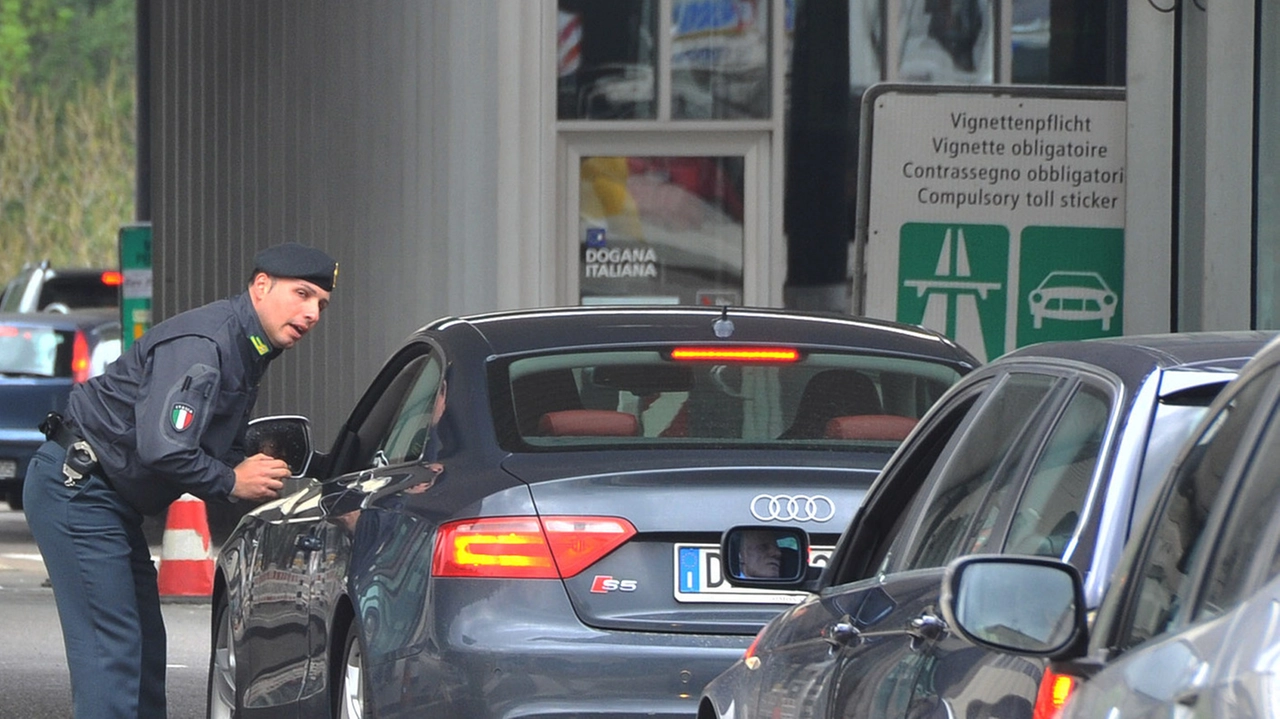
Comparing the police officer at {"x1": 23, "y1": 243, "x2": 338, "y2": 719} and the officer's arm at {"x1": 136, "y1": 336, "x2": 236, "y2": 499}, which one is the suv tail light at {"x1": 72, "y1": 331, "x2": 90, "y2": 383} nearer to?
the police officer at {"x1": 23, "y1": 243, "x2": 338, "y2": 719}

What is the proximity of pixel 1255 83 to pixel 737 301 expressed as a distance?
4.17 m

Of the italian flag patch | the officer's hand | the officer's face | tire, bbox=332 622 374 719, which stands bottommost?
tire, bbox=332 622 374 719

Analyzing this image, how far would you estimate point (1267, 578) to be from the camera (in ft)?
7.75

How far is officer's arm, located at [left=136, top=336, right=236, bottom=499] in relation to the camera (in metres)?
6.76

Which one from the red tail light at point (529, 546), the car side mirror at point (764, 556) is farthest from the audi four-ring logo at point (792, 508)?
the car side mirror at point (764, 556)

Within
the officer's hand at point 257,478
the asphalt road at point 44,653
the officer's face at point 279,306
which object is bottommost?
the asphalt road at point 44,653

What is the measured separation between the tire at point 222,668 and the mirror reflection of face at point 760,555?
3139 mm

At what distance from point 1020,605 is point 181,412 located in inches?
168

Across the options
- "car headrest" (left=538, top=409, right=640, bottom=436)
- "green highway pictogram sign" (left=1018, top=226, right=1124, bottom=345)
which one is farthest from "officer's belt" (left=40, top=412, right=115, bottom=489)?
"green highway pictogram sign" (left=1018, top=226, right=1124, bottom=345)

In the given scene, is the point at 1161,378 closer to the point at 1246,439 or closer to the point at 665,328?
the point at 1246,439

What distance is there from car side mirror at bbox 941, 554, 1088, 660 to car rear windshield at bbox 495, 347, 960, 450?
9.73 feet

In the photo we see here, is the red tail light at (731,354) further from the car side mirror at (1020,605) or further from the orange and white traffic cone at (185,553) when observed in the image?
the orange and white traffic cone at (185,553)

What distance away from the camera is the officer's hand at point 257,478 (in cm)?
693

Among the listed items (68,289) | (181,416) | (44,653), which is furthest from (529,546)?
(68,289)
